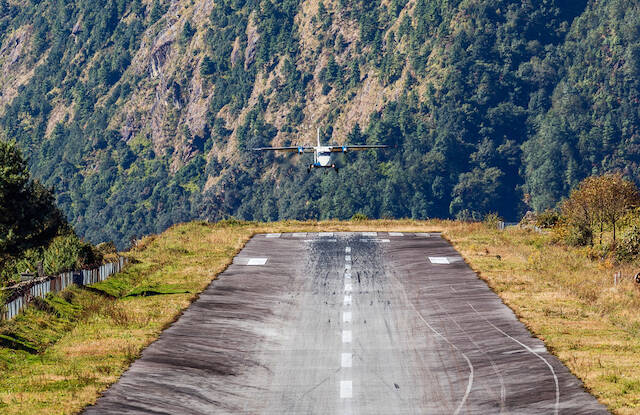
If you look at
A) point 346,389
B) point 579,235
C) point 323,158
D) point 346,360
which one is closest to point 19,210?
point 346,360

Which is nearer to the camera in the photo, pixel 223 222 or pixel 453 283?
pixel 453 283

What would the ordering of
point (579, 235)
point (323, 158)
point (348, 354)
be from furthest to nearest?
point (323, 158)
point (579, 235)
point (348, 354)

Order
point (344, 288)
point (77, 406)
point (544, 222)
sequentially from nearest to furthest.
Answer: point (77, 406) < point (344, 288) < point (544, 222)

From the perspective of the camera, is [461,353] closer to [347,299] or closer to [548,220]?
[347,299]

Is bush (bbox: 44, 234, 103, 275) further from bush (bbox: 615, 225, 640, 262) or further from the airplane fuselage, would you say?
the airplane fuselage

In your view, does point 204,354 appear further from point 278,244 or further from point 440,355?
point 278,244

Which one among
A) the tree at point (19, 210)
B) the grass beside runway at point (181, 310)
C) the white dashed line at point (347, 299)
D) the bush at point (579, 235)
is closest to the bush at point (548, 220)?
the grass beside runway at point (181, 310)

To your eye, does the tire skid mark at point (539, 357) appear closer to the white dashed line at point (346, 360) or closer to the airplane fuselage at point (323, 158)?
the white dashed line at point (346, 360)

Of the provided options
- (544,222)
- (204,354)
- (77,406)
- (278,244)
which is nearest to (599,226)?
(544,222)
